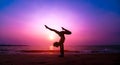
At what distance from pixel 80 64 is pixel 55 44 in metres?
5.68

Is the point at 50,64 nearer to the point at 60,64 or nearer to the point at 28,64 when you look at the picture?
the point at 60,64

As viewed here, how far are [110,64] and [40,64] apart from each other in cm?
547

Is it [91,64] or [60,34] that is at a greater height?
[60,34]

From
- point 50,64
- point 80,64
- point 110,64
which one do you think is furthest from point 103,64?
point 50,64

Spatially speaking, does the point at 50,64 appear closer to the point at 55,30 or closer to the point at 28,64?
the point at 28,64

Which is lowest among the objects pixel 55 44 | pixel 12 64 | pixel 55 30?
pixel 12 64

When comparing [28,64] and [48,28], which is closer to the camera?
[28,64]

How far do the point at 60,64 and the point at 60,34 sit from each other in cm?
499

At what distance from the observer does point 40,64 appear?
15117 mm

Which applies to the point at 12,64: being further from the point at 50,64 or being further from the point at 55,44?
the point at 55,44

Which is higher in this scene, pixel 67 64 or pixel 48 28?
pixel 48 28

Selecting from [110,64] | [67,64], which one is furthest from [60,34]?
[110,64]

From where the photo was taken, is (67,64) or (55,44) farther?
(55,44)

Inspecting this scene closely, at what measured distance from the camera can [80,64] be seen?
15273mm
